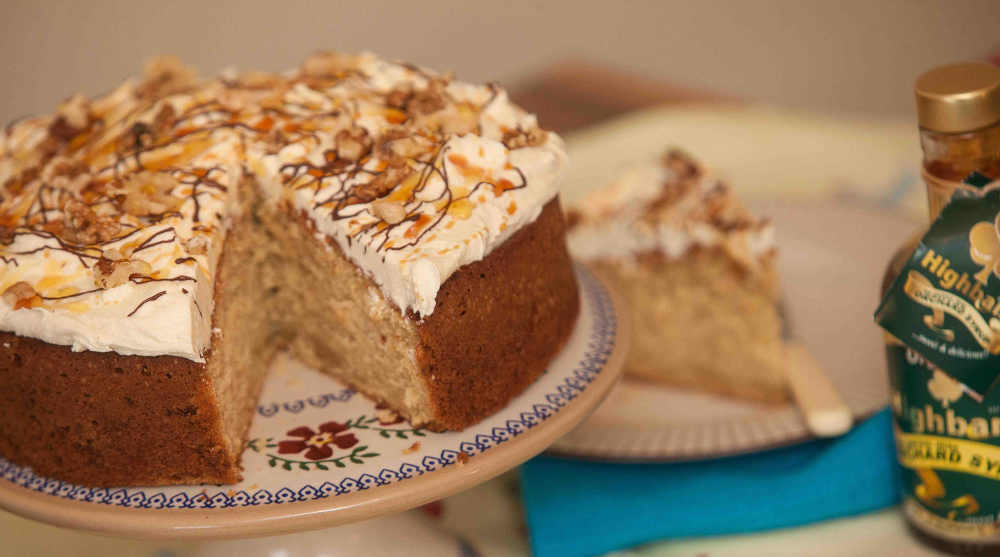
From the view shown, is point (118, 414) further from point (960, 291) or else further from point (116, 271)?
point (960, 291)

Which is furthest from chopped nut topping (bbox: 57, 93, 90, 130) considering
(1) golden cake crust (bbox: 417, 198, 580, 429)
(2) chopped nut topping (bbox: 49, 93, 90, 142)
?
(1) golden cake crust (bbox: 417, 198, 580, 429)

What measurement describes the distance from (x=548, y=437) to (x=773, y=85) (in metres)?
4.04

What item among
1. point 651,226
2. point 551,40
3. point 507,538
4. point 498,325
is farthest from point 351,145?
point 551,40

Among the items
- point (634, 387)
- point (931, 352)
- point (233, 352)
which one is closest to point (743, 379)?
point (634, 387)

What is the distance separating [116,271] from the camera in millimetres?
1942

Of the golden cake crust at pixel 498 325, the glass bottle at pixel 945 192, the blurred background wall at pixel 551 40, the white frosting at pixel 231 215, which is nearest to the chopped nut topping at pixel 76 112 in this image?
the white frosting at pixel 231 215

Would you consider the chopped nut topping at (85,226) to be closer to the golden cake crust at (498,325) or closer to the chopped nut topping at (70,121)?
the chopped nut topping at (70,121)

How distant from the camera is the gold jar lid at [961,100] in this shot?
70.2 inches

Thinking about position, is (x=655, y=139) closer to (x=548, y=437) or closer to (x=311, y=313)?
(x=311, y=313)

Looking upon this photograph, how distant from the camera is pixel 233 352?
2.20m

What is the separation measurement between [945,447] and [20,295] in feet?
5.93

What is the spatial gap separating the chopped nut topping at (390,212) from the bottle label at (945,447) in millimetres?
1020

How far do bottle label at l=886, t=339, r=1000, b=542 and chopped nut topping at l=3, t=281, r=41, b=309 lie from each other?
1674 millimetres

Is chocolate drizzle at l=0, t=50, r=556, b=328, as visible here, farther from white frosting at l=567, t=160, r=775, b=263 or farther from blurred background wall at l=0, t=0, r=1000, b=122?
blurred background wall at l=0, t=0, r=1000, b=122
